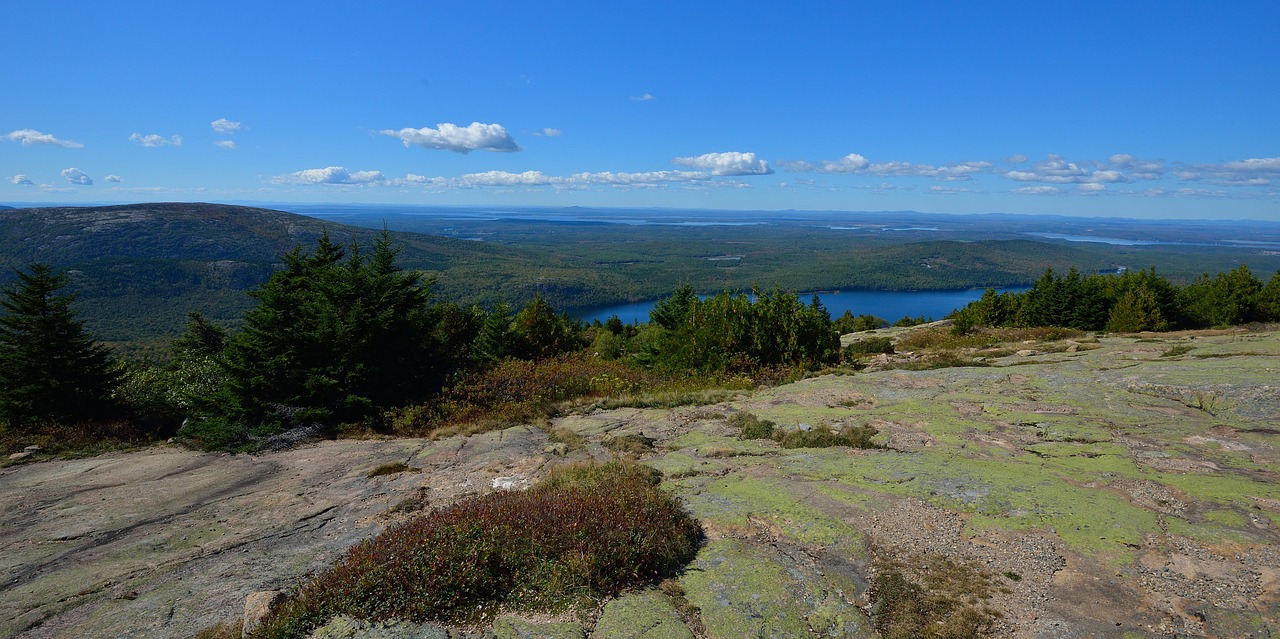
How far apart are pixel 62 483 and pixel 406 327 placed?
23.9 feet

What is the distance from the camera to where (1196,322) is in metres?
31.1

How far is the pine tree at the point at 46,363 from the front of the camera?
13.4m

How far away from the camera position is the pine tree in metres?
13.4

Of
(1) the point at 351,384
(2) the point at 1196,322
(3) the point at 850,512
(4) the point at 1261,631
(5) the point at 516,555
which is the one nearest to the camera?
(4) the point at 1261,631

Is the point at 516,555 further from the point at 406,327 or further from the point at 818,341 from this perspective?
the point at 818,341

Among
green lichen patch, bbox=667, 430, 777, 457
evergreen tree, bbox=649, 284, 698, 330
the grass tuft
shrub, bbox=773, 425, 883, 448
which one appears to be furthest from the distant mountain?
shrub, bbox=773, 425, 883, 448

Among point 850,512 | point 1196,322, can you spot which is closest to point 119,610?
point 850,512

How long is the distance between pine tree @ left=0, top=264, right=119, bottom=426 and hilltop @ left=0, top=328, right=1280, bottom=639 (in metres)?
4.71

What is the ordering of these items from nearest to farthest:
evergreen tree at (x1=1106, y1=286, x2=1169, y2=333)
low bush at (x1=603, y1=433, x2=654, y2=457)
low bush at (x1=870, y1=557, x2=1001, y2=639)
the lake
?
low bush at (x1=870, y1=557, x2=1001, y2=639) → low bush at (x1=603, y1=433, x2=654, y2=457) → evergreen tree at (x1=1106, y1=286, x2=1169, y2=333) → the lake

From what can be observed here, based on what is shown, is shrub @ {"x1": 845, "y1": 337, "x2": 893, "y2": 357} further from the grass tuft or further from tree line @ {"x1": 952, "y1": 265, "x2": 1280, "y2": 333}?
the grass tuft

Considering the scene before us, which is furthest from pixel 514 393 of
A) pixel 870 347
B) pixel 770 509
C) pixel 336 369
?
pixel 870 347

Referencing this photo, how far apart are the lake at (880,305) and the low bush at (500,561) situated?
400ft

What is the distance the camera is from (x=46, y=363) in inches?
542

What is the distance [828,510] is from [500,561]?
380 centimetres
